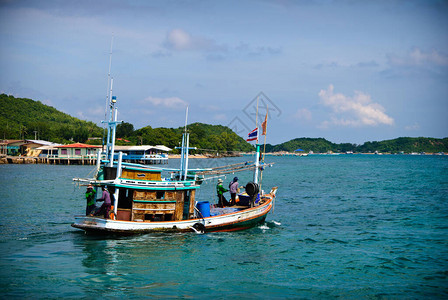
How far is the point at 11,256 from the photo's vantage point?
16859 mm

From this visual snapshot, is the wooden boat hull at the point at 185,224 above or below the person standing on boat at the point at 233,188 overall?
below

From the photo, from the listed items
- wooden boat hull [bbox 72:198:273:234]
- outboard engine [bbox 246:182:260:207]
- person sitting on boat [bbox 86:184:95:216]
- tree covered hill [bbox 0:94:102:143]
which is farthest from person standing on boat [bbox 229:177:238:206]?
tree covered hill [bbox 0:94:102:143]

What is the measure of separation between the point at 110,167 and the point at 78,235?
4287mm

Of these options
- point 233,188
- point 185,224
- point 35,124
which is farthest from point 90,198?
point 35,124

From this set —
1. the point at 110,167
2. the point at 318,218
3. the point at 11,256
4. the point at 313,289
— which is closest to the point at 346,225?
the point at 318,218

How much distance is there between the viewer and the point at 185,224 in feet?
68.7

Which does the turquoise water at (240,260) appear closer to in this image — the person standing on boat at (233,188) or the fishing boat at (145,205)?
the fishing boat at (145,205)

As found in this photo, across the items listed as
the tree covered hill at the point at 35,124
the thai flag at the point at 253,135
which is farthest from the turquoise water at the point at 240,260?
the tree covered hill at the point at 35,124

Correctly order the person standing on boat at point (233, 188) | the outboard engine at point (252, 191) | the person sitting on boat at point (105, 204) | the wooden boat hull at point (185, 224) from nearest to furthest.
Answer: the person sitting on boat at point (105, 204) < the wooden boat hull at point (185, 224) < the outboard engine at point (252, 191) < the person standing on boat at point (233, 188)

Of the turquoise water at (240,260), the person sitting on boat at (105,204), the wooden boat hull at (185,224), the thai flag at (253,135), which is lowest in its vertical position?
the turquoise water at (240,260)

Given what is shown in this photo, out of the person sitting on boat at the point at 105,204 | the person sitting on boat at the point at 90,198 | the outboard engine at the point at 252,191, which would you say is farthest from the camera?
the outboard engine at the point at 252,191

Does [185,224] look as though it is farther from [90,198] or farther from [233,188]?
[90,198]

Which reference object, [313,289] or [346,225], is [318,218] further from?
[313,289]

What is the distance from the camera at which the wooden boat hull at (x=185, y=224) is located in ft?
62.5
